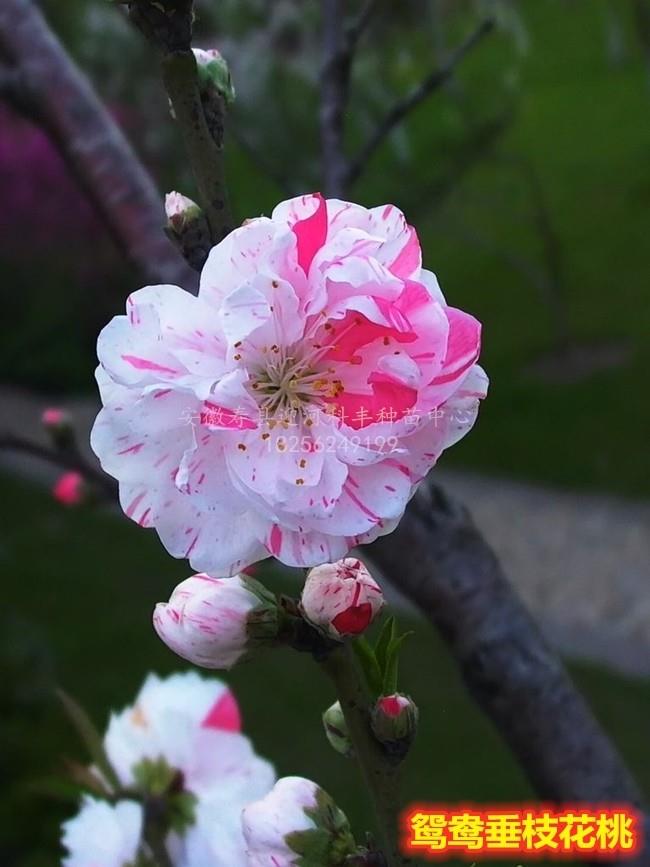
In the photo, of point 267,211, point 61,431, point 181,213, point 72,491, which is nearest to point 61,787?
point 181,213

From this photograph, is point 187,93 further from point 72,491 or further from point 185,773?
point 72,491

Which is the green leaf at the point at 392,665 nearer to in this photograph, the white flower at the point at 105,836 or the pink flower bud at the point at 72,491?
the white flower at the point at 105,836

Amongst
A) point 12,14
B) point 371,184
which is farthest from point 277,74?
point 12,14

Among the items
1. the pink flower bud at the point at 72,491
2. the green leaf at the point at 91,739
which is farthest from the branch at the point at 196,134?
the pink flower bud at the point at 72,491

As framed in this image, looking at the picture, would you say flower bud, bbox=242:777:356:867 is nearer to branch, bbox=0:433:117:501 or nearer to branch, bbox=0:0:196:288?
branch, bbox=0:433:117:501

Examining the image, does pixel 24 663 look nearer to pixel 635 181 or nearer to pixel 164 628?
pixel 164 628

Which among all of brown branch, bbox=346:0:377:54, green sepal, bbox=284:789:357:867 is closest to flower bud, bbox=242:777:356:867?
green sepal, bbox=284:789:357:867
